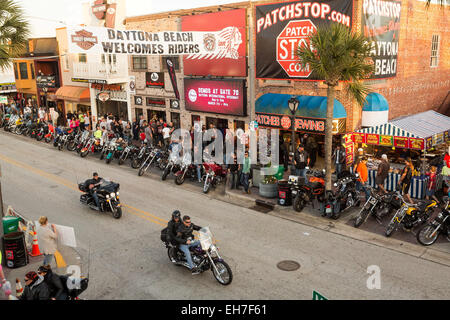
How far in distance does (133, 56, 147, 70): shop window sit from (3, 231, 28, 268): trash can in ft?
67.9

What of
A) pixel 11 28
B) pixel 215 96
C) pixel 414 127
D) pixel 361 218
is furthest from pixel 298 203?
pixel 11 28

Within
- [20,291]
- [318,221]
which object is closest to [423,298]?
[318,221]

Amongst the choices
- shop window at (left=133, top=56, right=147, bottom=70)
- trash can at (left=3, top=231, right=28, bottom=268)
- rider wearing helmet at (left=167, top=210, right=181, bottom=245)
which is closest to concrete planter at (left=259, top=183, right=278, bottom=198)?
rider wearing helmet at (left=167, top=210, right=181, bottom=245)

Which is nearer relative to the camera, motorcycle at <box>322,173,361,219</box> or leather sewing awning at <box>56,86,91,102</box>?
motorcycle at <box>322,173,361,219</box>

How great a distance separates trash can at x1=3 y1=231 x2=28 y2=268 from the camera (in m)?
11.1

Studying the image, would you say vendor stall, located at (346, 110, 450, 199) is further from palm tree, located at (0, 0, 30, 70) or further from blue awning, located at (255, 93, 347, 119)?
palm tree, located at (0, 0, 30, 70)

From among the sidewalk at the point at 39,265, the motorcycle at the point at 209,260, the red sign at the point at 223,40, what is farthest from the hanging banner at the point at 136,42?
the motorcycle at the point at 209,260

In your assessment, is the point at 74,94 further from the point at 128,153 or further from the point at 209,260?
the point at 209,260

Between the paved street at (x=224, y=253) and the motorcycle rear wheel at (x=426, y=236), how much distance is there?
44 centimetres

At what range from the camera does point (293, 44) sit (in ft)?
64.3

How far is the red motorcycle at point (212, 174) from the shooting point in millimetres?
17422

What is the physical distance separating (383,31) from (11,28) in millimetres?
16801

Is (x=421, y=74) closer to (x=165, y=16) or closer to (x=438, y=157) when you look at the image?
A: (x=438, y=157)
